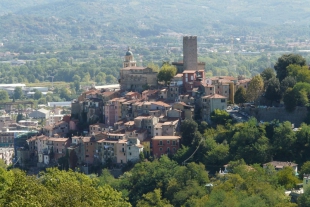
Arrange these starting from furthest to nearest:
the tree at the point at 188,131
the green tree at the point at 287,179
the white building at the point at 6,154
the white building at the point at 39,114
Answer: the white building at the point at 39,114 < the white building at the point at 6,154 < the tree at the point at 188,131 < the green tree at the point at 287,179

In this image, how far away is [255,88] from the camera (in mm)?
49594

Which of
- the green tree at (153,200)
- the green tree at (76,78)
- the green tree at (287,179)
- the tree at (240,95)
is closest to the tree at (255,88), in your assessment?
the tree at (240,95)

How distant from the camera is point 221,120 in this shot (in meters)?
47.8

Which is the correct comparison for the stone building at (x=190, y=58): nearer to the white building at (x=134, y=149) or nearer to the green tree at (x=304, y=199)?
the white building at (x=134, y=149)

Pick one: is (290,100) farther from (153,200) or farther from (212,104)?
(153,200)

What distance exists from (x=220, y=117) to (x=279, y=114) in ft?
9.07

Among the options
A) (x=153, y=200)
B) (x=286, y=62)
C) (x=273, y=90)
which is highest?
(x=286, y=62)

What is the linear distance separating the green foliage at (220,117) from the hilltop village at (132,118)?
22.1 inches

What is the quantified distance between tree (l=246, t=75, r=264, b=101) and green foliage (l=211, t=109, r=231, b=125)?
7.77 feet

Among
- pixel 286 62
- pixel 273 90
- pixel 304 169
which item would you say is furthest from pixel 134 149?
pixel 286 62

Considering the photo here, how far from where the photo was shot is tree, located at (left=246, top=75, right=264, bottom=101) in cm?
4941

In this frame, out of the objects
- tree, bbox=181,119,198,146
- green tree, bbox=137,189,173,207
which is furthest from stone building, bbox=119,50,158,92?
green tree, bbox=137,189,173,207

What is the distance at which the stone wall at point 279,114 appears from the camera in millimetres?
46781

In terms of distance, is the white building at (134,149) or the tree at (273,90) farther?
the tree at (273,90)
